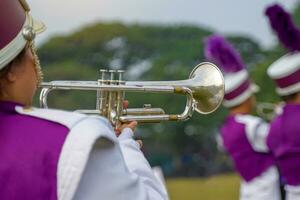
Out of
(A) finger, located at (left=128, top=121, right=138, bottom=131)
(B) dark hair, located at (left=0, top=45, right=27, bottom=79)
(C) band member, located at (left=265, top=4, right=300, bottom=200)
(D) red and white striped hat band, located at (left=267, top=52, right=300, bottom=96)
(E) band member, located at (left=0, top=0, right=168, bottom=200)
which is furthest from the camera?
(D) red and white striped hat band, located at (left=267, top=52, right=300, bottom=96)

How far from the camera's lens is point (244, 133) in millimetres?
6570

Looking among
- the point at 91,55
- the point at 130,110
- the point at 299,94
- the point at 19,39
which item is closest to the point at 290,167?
the point at 299,94

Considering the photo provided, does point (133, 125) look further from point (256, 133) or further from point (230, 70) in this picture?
point (230, 70)

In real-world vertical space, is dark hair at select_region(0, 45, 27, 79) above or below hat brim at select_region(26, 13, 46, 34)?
below

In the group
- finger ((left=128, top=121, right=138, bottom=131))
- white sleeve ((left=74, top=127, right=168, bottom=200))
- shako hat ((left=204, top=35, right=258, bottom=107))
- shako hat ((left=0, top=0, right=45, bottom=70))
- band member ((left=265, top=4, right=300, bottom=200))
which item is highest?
shako hat ((left=204, top=35, right=258, bottom=107))

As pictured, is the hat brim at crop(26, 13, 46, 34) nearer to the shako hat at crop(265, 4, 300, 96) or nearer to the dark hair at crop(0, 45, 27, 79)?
the dark hair at crop(0, 45, 27, 79)

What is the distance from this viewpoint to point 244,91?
6.91 meters

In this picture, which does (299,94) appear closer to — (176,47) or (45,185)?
(45,185)

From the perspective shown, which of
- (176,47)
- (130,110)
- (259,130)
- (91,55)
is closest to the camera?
(130,110)

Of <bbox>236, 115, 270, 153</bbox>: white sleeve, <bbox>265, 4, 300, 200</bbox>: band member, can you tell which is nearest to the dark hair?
<bbox>265, 4, 300, 200</bbox>: band member

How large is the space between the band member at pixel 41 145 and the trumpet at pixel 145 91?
0.42 metres

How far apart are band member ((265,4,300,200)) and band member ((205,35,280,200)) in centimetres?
47

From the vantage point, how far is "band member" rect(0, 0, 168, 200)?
2.16 m

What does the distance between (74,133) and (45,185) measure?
146 millimetres
